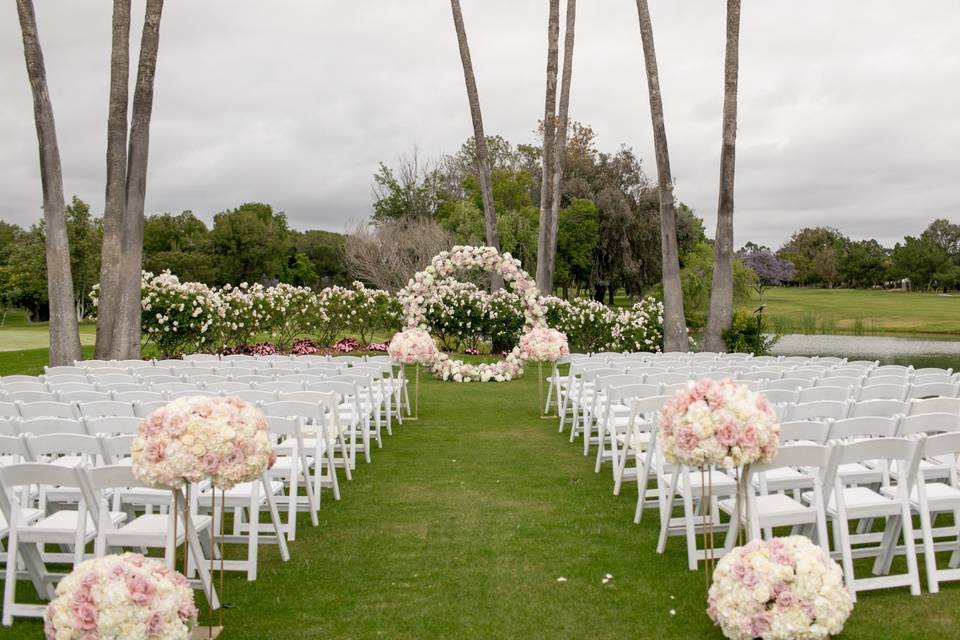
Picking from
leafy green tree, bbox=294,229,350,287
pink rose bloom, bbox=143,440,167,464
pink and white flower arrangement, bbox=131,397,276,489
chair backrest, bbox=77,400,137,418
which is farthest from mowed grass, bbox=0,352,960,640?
leafy green tree, bbox=294,229,350,287

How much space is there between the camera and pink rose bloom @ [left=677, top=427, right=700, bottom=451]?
3924 mm

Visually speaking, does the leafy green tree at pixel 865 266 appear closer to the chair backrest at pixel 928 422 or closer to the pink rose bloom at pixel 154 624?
the chair backrest at pixel 928 422

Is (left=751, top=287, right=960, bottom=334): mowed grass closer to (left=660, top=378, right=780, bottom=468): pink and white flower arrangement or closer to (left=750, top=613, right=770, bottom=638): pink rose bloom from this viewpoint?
(left=660, top=378, right=780, bottom=468): pink and white flower arrangement

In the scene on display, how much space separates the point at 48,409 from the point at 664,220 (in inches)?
541

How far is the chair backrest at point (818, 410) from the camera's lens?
539 cm

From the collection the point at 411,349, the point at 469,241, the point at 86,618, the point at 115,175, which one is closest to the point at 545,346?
the point at 411,349

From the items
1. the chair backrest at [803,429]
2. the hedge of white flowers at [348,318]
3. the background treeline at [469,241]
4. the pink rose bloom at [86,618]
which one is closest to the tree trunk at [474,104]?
the hedge of white flowers at [348,318]

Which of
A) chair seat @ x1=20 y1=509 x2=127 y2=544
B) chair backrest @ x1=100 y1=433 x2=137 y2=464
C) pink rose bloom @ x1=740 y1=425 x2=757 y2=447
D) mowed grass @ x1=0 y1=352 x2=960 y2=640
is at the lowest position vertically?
mowed grass @ x1=0 y1=352 x2=960 y2=640

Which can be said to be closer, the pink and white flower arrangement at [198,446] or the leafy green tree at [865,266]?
the pink and white flower arrangement at [198,446]

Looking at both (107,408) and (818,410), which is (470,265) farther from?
(818,410)

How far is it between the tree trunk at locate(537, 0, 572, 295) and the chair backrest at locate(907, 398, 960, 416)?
1536cm

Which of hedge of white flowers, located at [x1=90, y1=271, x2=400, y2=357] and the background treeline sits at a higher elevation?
the background treeline

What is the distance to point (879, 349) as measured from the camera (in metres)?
26.9

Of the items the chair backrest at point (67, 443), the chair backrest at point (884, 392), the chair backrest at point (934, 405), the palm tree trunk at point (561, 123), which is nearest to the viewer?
the chair backrest at point (67, 443)
